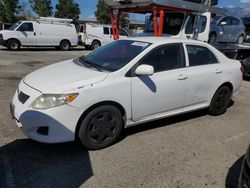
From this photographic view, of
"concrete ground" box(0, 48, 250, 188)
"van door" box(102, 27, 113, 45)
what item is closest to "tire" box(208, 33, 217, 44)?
"concrete ground" box(0, 48, 250, 188)

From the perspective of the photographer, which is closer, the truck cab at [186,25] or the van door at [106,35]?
the truck cab at [186,25]

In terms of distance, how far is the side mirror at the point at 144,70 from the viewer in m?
4.16

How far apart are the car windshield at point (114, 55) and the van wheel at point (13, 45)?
14.6 metres

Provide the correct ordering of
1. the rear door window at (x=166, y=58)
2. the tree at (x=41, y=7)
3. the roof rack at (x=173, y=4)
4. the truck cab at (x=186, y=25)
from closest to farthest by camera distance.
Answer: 1. the rear door window at (x=166, y=58)
2. the roof rack at (x=173, y=4)
3. the truck cab at (x=186, y=25)
4. the tree at (x=41, y=7)

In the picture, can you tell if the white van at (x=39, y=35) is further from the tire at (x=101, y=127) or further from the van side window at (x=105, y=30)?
the tire at (x=101, y=127)

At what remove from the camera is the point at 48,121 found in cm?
367

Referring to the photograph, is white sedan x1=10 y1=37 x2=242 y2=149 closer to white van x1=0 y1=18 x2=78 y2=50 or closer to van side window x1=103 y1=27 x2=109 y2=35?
white van x1=0 y1=18 x2=78 y2=50

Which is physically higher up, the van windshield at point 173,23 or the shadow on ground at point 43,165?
the van windshield at point 173,23

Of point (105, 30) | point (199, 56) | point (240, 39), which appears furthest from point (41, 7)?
point (199, 56)

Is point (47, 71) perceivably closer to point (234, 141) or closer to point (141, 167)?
point (141, 167)

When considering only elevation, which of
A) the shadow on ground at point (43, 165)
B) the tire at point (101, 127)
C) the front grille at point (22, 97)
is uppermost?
the front grille at point (22, 97)

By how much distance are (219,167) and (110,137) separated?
5.07 ft

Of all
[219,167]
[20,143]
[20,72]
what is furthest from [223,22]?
[20,143]

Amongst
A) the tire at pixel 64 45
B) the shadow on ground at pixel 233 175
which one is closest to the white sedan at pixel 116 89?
the shadow on ground at pixel 233 175
